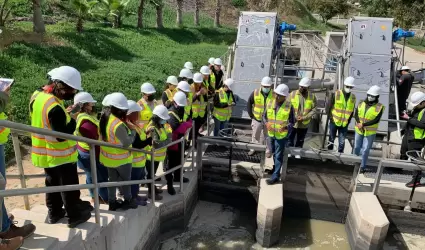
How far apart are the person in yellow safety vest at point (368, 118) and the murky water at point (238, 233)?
149 centimetres

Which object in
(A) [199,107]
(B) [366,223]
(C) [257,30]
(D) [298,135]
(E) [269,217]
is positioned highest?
(C) [257,30]

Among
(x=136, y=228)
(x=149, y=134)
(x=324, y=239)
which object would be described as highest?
(x=149, y=134)

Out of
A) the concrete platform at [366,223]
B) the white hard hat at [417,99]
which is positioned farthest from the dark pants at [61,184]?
the white hard hat at [417,99]

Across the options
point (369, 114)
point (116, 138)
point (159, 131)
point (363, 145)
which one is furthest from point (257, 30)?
point (116, 138)

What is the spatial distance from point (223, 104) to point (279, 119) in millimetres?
1648

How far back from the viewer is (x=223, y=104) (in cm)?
739

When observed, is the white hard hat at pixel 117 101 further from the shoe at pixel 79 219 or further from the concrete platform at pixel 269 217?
the concrete platform at pixel 269 217

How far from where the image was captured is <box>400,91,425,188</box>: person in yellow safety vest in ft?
→ 20.3

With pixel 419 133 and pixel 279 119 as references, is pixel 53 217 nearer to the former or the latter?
pixel 279 119

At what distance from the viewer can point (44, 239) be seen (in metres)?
3.10

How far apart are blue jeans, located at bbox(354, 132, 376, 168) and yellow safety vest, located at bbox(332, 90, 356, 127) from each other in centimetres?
39

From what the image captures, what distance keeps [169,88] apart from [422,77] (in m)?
11.7

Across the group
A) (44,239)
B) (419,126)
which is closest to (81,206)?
(44,239)

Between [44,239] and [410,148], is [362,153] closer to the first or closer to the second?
[410,148]
